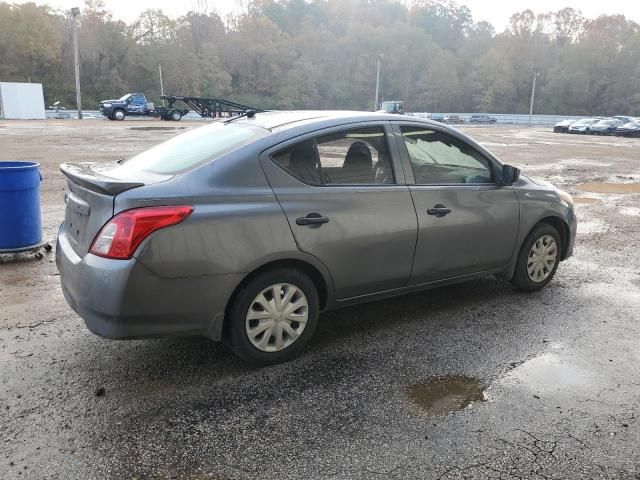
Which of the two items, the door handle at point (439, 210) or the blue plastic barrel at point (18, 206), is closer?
the door handle at point (439, 210)

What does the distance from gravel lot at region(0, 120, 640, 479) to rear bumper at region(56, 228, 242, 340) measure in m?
0.40

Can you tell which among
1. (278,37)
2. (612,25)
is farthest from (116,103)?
(612,25)

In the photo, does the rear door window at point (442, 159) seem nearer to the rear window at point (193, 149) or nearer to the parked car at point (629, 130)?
the rear window at point (193, 149)

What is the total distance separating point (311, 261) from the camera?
3.66 m

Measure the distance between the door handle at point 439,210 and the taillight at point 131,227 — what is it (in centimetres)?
191

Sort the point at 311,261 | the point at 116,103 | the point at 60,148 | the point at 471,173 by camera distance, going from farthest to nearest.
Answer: the point at 116,103, the point at 60,148, the point at 471,173, the point at 311,261

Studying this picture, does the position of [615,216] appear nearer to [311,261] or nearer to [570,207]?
[570,207]

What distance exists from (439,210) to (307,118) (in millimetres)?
1221

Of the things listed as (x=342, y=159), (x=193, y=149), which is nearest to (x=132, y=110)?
(x=193, y=149)

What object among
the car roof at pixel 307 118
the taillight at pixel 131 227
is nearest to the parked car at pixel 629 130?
the car roof at pixel 307 118

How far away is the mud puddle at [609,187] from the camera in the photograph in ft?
41.1

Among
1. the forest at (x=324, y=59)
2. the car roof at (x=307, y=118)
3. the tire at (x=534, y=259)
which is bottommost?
the tire at (x=534, y=259)

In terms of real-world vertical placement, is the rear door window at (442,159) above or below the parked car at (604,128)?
above

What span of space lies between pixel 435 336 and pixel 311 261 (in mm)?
1234
